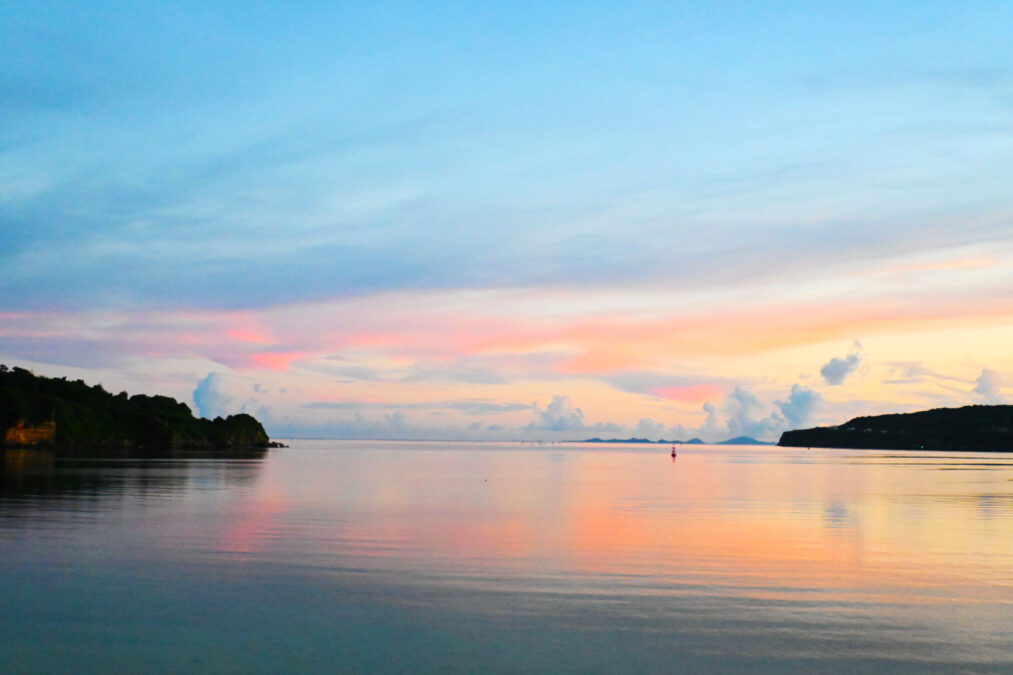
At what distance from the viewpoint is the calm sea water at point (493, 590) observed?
14.4 meters

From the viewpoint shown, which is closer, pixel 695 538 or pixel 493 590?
pixel 493 590

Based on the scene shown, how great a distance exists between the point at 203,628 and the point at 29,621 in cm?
354

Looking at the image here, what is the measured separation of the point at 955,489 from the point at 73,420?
185021mm

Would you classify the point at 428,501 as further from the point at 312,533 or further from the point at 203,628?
the point at 203,628

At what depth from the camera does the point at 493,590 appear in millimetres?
20406

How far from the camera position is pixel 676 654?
47.5 ft

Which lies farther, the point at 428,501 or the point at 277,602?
the point at 428,501

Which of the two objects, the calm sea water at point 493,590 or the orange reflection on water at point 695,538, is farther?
the orange reflection on water at point 695,538

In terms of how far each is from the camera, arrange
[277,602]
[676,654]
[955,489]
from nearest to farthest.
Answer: [676,654], [277,602], [955,489]

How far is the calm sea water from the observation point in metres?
14.4

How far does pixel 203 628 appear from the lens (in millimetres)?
15938

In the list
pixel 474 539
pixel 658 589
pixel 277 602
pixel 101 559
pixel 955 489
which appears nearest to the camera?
pixel 277 602

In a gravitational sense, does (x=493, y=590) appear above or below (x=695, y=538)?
above

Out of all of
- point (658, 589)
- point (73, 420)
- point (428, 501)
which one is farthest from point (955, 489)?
point (73, 420)
